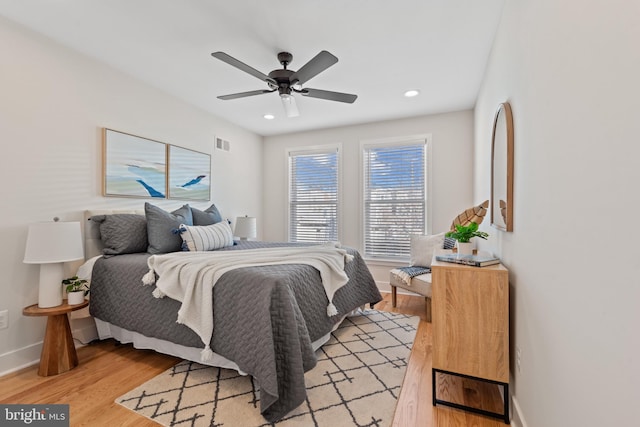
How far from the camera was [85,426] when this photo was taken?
1599 mm

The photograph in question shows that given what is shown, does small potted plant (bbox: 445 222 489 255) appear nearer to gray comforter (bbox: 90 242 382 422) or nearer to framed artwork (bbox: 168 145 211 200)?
gray comforter (bbox: 90 242 382 422)

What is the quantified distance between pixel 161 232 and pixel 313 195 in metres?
2.64

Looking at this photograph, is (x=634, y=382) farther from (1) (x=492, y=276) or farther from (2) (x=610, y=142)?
(1) (x=492, y=276)

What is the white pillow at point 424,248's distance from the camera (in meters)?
3.63

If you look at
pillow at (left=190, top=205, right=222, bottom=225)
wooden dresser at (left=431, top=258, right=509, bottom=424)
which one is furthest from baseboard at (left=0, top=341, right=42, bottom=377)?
wooden dresser at (left=431, top=258, right=509, bottom=424)

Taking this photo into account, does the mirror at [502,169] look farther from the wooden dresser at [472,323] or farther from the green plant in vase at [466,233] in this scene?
the wooden dresser at [472,323]

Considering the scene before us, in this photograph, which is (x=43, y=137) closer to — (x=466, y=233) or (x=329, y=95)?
(x=329, y=95)

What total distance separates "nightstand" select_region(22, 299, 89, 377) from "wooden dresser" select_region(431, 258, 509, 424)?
8.46ft

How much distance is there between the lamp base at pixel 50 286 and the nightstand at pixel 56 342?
0.15 feet

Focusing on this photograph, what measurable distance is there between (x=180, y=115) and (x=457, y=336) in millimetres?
3701

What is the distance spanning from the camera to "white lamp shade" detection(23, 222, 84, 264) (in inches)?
81.8

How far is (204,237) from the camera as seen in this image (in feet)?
9.98

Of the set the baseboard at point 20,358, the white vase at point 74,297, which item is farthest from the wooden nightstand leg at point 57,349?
the baseboard at point 20,358

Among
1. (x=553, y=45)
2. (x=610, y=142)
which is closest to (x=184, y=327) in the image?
(x=610, y=142)
